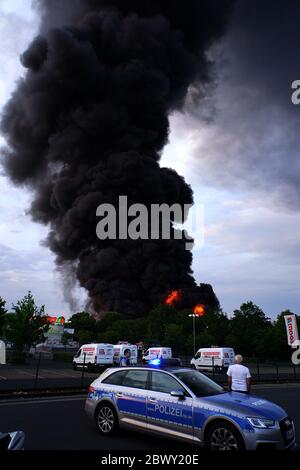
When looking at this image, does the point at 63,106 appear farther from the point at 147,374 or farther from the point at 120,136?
the point at 147,374

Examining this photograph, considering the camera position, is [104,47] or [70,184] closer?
[70,184]

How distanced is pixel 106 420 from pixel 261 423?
10.2 ft

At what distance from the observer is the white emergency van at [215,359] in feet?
101

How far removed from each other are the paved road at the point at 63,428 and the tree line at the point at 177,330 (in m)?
21.6

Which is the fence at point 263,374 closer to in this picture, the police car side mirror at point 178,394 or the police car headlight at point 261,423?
A: the police car side mirror at point 178,394

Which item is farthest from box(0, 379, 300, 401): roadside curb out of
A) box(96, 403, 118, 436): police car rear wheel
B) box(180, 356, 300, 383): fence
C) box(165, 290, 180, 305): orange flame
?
box(165, 290, 180, 305): orange flame

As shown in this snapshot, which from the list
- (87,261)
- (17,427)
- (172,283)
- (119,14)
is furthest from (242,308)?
(119,14)

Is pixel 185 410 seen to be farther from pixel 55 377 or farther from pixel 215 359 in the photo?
pixel 215 359

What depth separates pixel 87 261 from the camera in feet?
298

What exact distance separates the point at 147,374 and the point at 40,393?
8856 millimetres

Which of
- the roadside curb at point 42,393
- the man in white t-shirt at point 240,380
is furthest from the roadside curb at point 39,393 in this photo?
the man in white t-shirt at point 240,380

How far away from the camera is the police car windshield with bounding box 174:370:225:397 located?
7143 mm

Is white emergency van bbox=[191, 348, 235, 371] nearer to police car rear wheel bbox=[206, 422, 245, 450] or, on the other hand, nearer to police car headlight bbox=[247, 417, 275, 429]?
police car rear wheel bbox=[206, 422, 245, 450]

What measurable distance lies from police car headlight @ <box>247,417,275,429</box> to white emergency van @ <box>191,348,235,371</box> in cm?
2502
